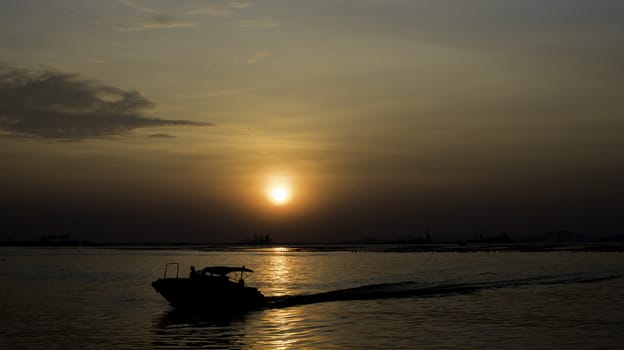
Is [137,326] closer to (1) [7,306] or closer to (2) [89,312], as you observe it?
(2) [89,312]

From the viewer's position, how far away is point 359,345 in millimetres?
31688

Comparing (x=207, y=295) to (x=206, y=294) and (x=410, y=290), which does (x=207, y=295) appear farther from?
(x=410, y=290)

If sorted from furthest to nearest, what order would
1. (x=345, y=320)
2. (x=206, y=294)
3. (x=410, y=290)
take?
(x=410, y=290), (x=206, y=294), (x=345, y=320)

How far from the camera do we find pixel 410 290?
197 ft

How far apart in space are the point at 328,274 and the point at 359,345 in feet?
181

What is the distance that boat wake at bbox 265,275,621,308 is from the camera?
51.1 m

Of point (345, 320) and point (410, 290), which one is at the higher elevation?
point (410, 290)

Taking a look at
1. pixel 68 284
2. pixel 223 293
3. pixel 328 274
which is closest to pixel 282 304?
pixel 223 293

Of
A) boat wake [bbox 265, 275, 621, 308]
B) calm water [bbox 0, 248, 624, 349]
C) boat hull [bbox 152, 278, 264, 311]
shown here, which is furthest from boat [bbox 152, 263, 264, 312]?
boat wake [bbox 265, 275, 621, 308]

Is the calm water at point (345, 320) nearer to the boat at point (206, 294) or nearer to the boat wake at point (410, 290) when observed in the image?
the boat wake at point (410, 290)

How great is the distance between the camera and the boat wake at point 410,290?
168 ft

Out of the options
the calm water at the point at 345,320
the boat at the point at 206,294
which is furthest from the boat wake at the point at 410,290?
the boat at the point at 206,294

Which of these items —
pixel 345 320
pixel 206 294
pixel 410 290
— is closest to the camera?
pixel 345 320

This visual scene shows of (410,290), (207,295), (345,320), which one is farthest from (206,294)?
(410,290)
